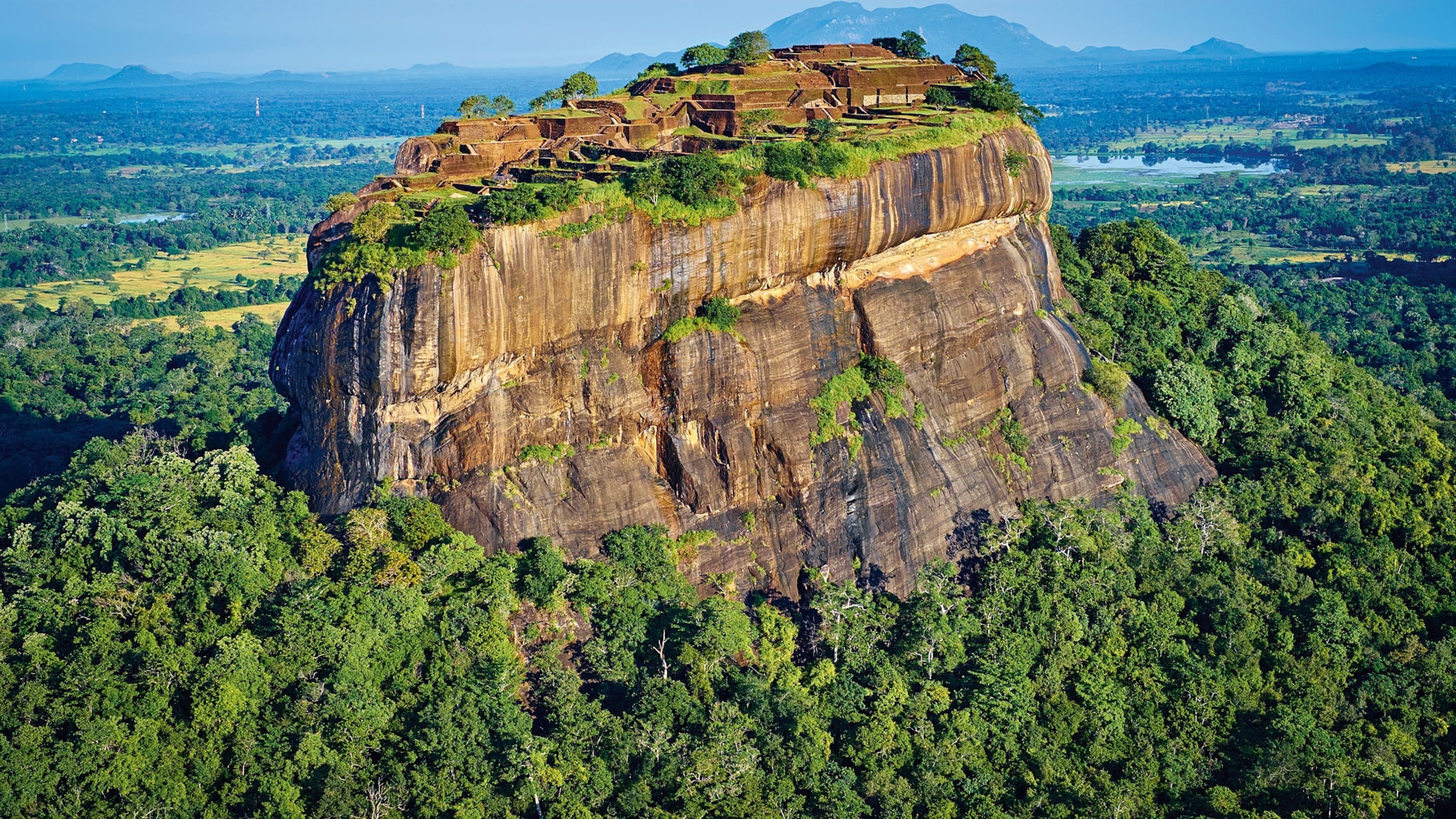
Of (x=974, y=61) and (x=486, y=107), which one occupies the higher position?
(x=974, y=61)

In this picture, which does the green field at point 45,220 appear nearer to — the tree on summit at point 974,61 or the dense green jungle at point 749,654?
the dense green jungle at point 749,654

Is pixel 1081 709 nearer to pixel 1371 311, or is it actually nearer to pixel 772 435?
pixel 772 435

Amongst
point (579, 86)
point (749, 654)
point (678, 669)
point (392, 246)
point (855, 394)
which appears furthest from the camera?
point (579, 86)

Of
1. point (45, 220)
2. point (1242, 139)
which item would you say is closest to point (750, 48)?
point (45, 220)

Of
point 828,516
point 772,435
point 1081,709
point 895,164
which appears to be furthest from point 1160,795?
point 895,164

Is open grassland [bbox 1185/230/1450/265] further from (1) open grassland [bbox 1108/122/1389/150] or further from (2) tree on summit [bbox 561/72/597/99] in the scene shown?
(1) open grassland [bbox 1108/122/1389/150]

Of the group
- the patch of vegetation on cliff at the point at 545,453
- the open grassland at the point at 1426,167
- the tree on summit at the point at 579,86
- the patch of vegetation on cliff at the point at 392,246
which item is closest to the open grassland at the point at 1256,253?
the open grassland at the point at 1426,167

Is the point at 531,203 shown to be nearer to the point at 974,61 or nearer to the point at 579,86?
the point at 579,86

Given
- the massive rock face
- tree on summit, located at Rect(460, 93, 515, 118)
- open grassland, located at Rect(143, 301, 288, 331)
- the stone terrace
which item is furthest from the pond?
the massive rock face
